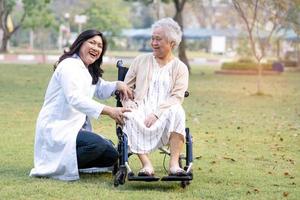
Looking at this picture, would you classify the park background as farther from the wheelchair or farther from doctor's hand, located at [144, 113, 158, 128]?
doctor's hand, located at [144, 113, 158, 128]

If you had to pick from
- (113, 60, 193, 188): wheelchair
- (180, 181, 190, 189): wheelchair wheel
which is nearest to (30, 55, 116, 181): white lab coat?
(113, 60, 193, 188): wheelchair

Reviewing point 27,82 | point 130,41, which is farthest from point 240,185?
point 130,41

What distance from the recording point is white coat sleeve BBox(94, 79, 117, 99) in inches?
286

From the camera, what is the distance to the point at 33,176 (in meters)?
6.98

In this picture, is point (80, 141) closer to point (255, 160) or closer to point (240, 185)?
point (240, 185)

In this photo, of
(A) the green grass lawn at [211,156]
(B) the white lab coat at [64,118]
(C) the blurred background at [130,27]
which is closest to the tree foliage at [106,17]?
(C) the blurred background at [130,27]

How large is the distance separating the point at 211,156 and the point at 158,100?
2.14m

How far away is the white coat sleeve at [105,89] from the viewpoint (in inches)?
286

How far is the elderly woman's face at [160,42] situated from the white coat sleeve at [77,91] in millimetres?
700

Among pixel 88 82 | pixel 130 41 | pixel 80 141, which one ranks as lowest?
pixel 130 41

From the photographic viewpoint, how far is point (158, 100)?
700 cm

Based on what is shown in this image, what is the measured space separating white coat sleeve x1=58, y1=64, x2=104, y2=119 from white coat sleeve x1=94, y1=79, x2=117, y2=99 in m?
0.28

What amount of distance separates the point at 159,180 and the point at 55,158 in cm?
96

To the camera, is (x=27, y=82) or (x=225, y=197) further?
(x=27, y=82)
